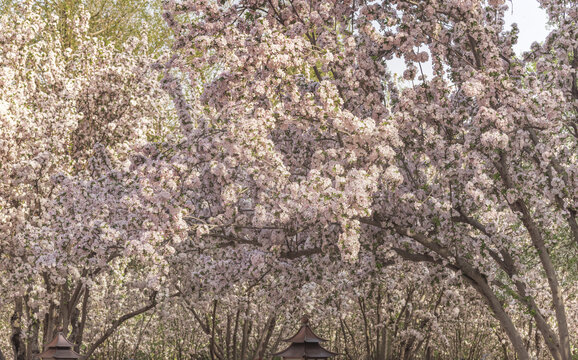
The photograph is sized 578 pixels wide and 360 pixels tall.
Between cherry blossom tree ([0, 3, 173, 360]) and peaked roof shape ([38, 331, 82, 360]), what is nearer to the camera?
peaked roof shape ([38, 331, 82, 360])

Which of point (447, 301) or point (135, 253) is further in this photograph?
point (447, 301)

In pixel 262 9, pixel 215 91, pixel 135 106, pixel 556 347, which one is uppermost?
pixel 135 106

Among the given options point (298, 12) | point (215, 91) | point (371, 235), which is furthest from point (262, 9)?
point (371, 235)

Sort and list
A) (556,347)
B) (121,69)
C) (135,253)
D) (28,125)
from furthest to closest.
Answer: (121,69), (28,125), (556,347), (135,253)

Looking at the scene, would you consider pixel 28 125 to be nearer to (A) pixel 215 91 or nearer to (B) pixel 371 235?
(A) pixel 215 91

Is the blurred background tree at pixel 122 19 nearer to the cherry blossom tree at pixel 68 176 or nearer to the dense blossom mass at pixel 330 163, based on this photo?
the cherry blossom tree at pixel 68 176

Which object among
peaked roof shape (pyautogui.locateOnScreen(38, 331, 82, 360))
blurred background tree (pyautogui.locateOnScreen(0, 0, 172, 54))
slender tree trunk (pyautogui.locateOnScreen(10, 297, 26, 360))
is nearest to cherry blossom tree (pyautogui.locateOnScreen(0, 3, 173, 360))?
slender tree trunk (pyautogui.locateOnScreen(10, 297, 26, 360))

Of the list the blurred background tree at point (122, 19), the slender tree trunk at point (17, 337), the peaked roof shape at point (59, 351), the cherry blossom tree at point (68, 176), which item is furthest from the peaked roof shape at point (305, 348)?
the blurred background tree at point (122, 19)

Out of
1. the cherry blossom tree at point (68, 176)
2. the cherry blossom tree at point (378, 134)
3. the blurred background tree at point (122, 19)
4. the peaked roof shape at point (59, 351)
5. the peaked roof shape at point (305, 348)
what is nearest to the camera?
the peaked roof shape at point (305, 348)

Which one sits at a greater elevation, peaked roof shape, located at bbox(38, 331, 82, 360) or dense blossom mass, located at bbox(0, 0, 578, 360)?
dense blossom mass, located at bbox(0, 0, 578, 360)

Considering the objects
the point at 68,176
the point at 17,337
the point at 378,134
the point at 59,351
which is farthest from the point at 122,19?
the point at 378,134

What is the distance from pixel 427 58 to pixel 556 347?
17.2 ft

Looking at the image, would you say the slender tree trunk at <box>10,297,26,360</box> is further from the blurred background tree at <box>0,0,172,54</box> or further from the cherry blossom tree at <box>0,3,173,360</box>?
the blurred background tree at <box>0,0,172,54</box>

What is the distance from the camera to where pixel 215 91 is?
1058 cm
